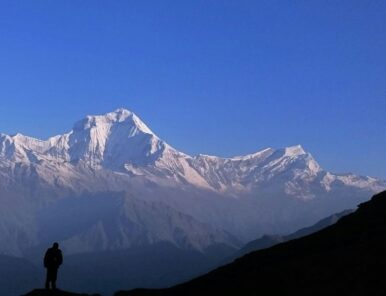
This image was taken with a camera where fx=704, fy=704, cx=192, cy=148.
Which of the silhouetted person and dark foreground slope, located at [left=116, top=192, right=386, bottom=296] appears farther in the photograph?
the silhouetted person

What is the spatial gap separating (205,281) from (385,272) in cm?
2214

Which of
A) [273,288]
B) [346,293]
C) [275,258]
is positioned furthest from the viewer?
[275,258]

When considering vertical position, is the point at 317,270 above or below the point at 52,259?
below

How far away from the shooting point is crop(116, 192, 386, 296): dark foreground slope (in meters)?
51.3

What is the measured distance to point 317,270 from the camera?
184 feet

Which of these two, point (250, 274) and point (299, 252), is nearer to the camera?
point (250, 274)

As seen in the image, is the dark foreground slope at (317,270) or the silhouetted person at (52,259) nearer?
the dark foreground slope at (317,270)

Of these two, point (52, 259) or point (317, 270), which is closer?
point (317, 270)

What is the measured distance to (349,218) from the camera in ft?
283

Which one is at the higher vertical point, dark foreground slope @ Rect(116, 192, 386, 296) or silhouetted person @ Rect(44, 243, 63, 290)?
silhouetted person @ Rect(44, 243, 63, 290)

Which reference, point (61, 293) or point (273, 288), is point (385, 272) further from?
point (61, 293)

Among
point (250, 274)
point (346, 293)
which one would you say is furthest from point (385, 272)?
point (250, 274)

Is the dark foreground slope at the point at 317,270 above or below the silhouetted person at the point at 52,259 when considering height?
below

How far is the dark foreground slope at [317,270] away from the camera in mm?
51281
